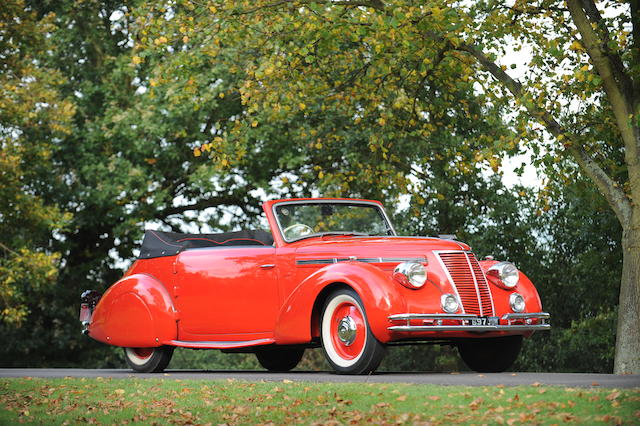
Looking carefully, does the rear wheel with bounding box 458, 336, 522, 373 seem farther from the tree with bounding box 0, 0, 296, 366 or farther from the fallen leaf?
the tree with bounding box 0, 0, 296, 366

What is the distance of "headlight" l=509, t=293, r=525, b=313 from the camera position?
1038 centimetres

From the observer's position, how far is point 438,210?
21.2m

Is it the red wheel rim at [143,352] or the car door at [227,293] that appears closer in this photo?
the car door at [227,293]

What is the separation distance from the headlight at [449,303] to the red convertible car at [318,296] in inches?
Answer: 0.5

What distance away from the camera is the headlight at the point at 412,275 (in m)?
9.80

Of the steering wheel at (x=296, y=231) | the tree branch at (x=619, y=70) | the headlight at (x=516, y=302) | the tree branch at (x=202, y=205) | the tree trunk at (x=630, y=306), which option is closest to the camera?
the headlight at (x=516, y=302)

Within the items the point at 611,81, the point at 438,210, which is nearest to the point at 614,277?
the point at 438,210

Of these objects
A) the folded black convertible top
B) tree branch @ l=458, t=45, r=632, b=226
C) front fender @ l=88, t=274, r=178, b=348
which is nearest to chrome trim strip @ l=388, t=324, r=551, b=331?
the folded black convertible top

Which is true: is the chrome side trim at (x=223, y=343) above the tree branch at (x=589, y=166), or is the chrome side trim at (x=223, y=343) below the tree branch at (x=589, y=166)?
below

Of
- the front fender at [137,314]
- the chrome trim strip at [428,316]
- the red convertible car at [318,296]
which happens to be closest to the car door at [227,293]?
the red convertible car at [318,296]

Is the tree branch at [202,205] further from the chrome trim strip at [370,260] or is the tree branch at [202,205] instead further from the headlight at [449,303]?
the headlight at [449,303]

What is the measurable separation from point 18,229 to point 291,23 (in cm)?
1077

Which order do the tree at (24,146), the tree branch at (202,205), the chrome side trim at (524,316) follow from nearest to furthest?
the chrome side trim at (524,316), the tree at (24,146), the tree branch at (202,205)

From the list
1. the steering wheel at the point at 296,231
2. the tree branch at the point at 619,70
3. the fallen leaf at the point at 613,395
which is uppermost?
the tree branch at the point at 619,70
